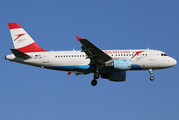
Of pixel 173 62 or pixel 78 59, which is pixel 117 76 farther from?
pixel 173 62

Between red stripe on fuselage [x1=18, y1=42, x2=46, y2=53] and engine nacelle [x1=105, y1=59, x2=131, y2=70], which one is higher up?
red stripe on fuselage [x1=18, y1=42, x2=46, y2=53]

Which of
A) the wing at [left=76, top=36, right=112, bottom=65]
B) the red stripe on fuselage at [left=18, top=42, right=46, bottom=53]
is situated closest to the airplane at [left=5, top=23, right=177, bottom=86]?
the wing at [left=76, top=36, right=112, bottom=65]

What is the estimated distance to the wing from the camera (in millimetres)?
39531

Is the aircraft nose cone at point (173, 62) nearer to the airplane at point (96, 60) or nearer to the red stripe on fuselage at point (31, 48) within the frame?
the airplane at point (96, 60)

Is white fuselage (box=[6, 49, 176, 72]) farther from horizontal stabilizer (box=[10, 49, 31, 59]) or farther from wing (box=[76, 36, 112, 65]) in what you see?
wing (box=[76, 36, 112, 65])

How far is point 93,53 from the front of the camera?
41.9 m

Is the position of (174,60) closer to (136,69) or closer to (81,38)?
(136,69)

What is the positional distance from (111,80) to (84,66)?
567 cm

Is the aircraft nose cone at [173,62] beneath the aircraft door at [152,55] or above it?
beneath

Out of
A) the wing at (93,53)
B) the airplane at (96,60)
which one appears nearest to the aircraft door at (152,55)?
the airplane at (96,60)

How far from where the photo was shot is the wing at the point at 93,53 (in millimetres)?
39531

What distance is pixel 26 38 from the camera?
47.4m

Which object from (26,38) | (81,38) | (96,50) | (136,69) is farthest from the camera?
(26,38)

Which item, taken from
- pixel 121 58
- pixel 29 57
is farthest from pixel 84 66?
pixel 29 57
